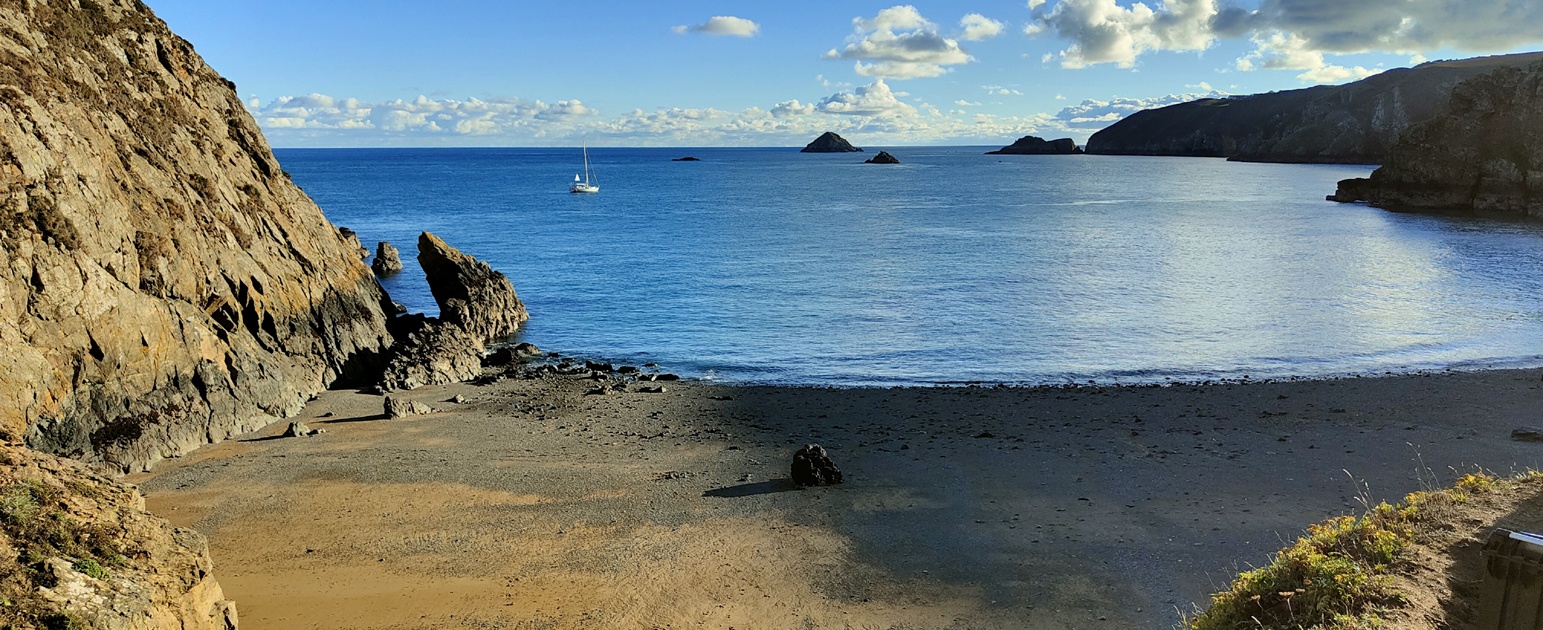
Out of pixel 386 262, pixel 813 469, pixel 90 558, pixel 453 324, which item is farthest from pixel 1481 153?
pixel 90 558

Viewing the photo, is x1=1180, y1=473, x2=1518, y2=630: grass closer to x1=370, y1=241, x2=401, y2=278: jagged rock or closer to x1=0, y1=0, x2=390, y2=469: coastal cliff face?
x1=0, y1=0, x2=390, y2=469: coastal cliff face

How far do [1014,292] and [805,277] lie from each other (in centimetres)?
1104

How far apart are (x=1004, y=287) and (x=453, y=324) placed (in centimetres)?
2639

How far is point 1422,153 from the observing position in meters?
86.1

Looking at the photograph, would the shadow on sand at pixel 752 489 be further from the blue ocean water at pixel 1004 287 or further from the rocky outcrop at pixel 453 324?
the rocky outcrop at pixel 453 324

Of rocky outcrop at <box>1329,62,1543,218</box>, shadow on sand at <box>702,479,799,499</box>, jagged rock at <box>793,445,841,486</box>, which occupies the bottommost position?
shadow on sand at <box>702,479,799,499</box>

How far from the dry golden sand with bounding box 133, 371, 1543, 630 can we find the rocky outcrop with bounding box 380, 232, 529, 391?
2.58 m

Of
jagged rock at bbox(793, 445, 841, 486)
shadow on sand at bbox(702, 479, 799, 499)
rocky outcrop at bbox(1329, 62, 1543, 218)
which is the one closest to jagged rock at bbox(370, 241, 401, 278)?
shadow on sand at bbox(702, 479, 799, 499)

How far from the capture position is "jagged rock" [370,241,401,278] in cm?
5303

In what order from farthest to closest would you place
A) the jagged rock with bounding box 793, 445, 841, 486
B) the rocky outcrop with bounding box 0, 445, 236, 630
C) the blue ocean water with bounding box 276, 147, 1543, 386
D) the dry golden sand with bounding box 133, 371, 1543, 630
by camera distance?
1. the blue ocean water with bounding box 276, 147, 1543, 386
2. the jagged rock with bounding box 793, 445, 841, 486
3. the dry golden sand with bounding box 133, 371, 1543, 630
4. the rocky outcrop with bounding box 0, 445, 236, 630

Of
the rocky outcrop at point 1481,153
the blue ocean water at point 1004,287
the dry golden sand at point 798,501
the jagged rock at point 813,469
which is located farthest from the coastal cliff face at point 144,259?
the rocky outcrop at point 1481,153

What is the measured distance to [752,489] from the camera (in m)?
16.8

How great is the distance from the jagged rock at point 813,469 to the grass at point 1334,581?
27.1ft

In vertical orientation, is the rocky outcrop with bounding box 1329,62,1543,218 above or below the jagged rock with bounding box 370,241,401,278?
above
